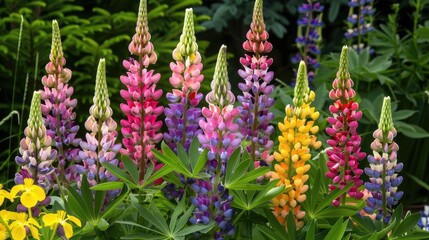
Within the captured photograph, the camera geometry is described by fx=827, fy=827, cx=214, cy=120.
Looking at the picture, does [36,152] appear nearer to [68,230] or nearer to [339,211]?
[68,230]

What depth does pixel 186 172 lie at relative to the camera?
1.82m

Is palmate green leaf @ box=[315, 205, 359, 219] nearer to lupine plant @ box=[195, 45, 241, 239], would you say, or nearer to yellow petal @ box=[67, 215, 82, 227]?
lupine plant @ box=[195, 45, 241, 239]

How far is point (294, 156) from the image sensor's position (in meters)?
1.92

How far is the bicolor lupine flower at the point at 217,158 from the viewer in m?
1.84

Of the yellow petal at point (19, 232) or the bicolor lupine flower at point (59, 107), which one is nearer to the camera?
the yellow petal at point (19, 232)

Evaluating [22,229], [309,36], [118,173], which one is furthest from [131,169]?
[309,36]

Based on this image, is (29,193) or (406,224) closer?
(29,193)

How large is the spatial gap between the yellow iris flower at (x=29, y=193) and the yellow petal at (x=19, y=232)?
0.16 feet

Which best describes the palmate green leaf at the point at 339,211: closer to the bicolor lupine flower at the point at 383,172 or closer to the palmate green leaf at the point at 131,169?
the bicolor lupine flower at the point at 383,172

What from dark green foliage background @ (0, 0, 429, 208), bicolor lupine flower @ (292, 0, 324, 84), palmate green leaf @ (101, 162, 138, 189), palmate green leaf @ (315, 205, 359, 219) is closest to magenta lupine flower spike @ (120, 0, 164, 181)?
palmate green leaf @ (101, 162, 138, 189)

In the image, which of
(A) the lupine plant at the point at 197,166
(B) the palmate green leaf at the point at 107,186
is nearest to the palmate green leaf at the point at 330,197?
(A) the lupine plant at the point at 197,166

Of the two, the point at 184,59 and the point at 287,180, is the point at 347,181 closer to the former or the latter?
the point at 287,180

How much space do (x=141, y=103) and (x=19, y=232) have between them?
43cm

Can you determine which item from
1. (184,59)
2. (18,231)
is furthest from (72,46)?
(18,231)
